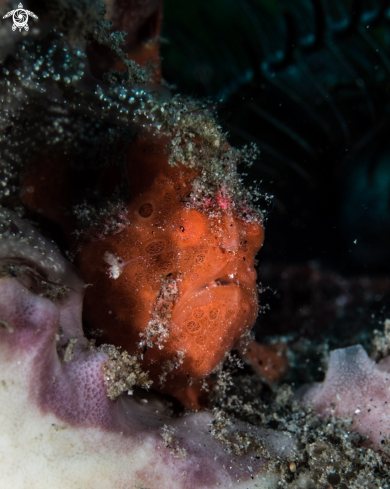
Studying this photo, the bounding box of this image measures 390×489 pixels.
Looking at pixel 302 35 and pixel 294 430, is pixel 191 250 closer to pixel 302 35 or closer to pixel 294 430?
pixel 294 430

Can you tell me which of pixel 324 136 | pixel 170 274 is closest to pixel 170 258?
pixel 170 274

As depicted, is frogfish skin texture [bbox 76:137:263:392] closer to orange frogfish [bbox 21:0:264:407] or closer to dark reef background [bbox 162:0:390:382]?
orange frogfish [bbox 21:0:264:407]

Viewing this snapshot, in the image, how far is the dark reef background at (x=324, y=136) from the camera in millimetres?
3477

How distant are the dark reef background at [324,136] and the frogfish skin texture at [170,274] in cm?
131

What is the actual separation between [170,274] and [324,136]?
2.61m

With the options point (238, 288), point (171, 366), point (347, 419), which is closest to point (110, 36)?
point (238, 288)

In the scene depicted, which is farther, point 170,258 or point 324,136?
point 324,136

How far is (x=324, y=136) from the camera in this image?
3.72 meters

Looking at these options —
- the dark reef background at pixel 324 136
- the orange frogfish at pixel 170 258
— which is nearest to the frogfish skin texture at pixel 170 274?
the orange frogfish at pixel 170 258

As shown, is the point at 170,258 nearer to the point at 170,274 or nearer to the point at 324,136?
the point at 170,274

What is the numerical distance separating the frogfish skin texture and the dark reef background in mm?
1307

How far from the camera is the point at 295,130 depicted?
3.65m

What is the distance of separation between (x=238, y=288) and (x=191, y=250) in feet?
1.22

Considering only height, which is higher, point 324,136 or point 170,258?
point 324,136
